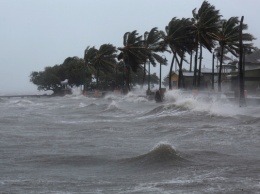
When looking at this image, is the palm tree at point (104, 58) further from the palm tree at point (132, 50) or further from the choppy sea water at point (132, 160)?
the choppy sea water at point (132, 160)

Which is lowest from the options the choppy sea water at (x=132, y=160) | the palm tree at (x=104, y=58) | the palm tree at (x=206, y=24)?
the choppy sea water at (x=132, y=160)

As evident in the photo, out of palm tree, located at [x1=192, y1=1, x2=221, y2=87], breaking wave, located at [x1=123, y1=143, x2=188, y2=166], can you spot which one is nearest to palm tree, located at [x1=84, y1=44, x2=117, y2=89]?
palm tree, located at [x1=192, y1=1, x2=221, y2=87]

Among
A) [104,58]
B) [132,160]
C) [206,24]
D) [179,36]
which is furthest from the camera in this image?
[104,58]

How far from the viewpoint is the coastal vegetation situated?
149 ft

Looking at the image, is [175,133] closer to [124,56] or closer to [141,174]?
[141,174]

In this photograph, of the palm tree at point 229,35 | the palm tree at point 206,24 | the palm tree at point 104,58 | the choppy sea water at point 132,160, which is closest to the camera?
the choppy sea water at point 132,160

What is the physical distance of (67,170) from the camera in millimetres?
8656

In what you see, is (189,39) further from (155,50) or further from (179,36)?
(155,50)

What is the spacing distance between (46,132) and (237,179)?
9048mm

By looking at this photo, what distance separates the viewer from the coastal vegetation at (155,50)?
45.5m

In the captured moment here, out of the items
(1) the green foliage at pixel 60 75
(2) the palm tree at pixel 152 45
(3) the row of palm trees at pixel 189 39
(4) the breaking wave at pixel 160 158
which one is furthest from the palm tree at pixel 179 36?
(4) the breaking wave at pixel 160 158

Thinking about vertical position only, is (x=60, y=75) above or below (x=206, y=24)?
below

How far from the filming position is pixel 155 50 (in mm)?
55531

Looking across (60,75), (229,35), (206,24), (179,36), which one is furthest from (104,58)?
(229,35)
